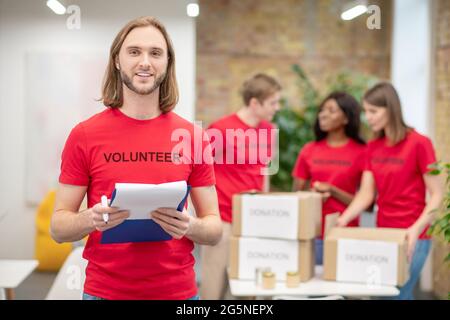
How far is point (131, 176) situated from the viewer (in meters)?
1.37

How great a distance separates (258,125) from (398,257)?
86 centimetres

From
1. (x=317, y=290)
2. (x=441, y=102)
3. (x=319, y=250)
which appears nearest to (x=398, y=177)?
(x=319, y=250)

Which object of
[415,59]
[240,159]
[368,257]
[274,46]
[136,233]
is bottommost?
[368,257]

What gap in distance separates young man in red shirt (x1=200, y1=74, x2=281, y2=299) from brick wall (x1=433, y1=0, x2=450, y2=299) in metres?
1.56

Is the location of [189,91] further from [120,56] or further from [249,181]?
[249,181]

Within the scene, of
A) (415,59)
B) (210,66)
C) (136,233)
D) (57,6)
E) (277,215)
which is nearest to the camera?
(136,233)

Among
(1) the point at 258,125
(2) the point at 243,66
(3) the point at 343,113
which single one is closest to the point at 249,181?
(1) the point at 258,125

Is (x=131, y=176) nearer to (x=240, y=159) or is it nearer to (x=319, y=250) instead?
(x=240, y=159)

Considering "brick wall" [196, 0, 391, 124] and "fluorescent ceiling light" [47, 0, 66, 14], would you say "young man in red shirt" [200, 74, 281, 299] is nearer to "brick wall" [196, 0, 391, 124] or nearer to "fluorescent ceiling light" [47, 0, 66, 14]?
"fluorescent ceiling light" [47, 0, 66, 14]

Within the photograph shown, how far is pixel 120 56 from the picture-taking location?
4.60 feet

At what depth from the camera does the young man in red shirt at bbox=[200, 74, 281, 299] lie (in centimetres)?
278

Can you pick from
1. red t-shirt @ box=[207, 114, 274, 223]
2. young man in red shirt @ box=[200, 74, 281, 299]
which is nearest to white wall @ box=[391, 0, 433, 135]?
young man in red shirt @ box=[200, 74, 281, 299]

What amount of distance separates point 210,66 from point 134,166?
4.36 m

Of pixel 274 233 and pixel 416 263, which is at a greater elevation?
pixel 274 233
